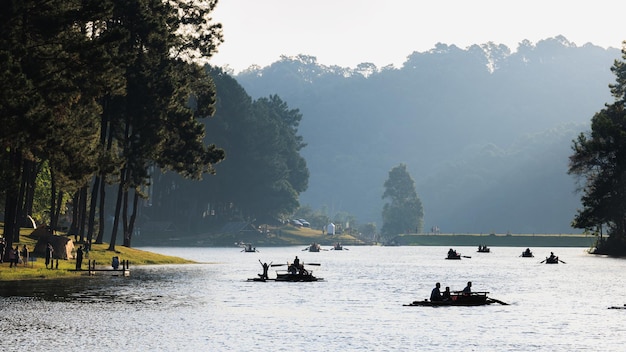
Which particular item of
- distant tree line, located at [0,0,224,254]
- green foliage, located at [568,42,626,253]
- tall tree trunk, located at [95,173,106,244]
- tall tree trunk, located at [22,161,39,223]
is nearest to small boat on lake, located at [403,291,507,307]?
distant tree line, located at [0,0,224,254]

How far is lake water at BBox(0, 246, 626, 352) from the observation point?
56156mm

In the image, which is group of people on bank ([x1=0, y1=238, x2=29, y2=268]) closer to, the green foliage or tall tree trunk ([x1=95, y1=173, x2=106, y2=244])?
tall tree trunk ([x1=95, y1=173, x2=106, y2=244])

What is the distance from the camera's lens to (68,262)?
10950 cm

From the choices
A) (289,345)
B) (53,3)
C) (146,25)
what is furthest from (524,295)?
(146,25)

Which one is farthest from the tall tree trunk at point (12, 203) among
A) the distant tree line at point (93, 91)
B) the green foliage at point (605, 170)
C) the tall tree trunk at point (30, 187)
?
the green foliage at point (605, 170)

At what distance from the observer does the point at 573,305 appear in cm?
8406

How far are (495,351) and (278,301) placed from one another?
107 feet

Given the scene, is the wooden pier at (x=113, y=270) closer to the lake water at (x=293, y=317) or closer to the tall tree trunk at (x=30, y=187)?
the lake water at (x=293, y=317)

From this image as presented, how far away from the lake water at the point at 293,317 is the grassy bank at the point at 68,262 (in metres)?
3.28

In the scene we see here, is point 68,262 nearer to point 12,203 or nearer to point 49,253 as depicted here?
point 49,253

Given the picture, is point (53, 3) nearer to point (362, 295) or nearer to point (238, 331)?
point (362, 295)

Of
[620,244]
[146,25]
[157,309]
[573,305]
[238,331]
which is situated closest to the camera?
[238,331]

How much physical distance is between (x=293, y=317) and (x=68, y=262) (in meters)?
46.0

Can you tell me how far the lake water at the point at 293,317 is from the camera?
2211 inches
